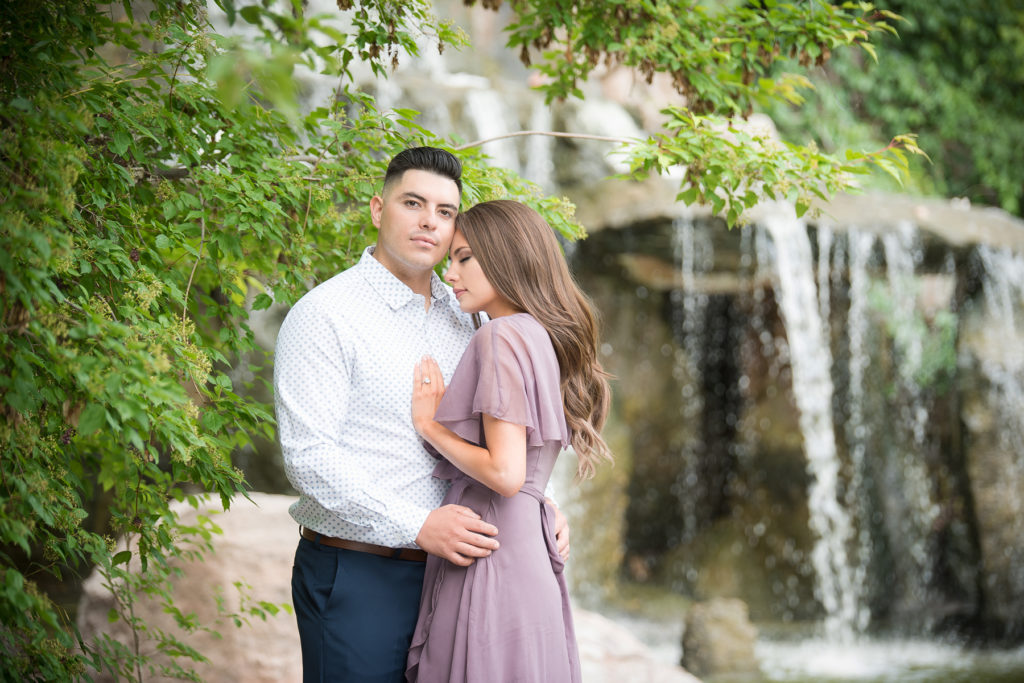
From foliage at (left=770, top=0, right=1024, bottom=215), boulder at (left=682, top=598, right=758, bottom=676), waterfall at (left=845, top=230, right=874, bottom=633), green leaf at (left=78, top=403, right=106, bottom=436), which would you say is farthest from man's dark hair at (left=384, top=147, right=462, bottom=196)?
foliage at (left=770, top=0, right=1024, bottom=215)

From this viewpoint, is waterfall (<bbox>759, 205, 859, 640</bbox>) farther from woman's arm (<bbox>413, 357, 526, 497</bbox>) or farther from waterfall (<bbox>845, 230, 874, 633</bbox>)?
woman's arm (<bbox>413, 357, 526, 497</bbox>)

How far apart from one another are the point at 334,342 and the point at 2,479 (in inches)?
30.9

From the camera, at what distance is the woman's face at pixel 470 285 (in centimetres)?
233

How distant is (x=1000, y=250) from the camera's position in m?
7.55

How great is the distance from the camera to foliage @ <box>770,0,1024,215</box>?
11125 mm

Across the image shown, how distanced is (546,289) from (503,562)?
70 cm

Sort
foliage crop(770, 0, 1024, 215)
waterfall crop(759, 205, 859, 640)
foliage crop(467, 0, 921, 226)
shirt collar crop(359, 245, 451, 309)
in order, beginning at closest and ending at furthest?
shirt collar crop(359, 245, 451, 309) → foliage crop(467, 0, 921, 226) → waterfall crop(759, 205, 859, 640) → foliage crop(770, 0, 1024, 215)

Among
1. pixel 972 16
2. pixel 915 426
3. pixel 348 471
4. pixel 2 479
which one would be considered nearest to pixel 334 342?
pixel 348 471

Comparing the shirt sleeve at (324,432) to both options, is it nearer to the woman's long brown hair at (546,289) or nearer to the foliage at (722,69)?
the woman's long brown hair at (546,289)

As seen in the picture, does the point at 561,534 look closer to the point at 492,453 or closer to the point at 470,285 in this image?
the point at 492,453

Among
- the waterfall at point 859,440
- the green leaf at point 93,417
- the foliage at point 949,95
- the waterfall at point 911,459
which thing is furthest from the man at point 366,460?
the foliage at point 949,95

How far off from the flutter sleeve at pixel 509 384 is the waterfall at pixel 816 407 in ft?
18.8

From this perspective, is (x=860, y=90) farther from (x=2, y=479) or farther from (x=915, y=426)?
(x=2, y=479)

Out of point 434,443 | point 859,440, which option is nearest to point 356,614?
point 434,443
